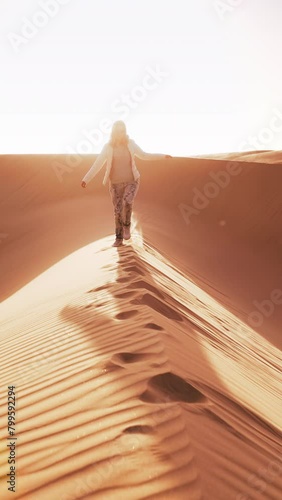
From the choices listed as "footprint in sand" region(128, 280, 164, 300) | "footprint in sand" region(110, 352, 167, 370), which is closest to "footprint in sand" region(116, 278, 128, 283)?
"footprint in sand" region(128, 280, 164, 300)

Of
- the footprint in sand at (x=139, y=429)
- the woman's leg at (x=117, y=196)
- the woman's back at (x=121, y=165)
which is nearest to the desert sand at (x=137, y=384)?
the footprint in sand at (x=139, y=429)

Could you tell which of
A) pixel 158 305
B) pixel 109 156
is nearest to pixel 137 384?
pixel 158 305

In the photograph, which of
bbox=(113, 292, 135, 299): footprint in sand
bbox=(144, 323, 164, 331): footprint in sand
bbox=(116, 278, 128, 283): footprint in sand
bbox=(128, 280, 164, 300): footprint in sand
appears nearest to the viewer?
bbox=(144, 323, 164, 331): footprint in sand

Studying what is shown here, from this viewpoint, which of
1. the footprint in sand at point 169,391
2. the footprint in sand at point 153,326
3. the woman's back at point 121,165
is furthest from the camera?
the woman's back at point 121,165

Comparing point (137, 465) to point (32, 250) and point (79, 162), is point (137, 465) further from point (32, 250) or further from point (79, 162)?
point (79, 162)

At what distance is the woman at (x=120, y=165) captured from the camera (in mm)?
6855

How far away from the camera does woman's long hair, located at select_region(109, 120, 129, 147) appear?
679cm

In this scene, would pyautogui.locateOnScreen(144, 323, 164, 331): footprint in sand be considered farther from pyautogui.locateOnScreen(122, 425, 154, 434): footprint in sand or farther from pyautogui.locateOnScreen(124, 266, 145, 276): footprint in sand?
pyautogui.locateOnScreen(124, 266, 145, 276): footprint in sand

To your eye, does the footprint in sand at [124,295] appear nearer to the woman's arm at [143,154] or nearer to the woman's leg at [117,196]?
the woman's leg at [117,196]

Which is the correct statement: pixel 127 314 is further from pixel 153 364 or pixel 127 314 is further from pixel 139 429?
pixel 139 429

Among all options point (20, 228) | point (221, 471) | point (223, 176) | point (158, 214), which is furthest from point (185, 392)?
point (223, 176)

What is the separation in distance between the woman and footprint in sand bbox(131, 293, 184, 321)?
3.00 m

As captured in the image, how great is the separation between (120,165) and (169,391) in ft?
16.5

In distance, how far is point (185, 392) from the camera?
8.10 ft
